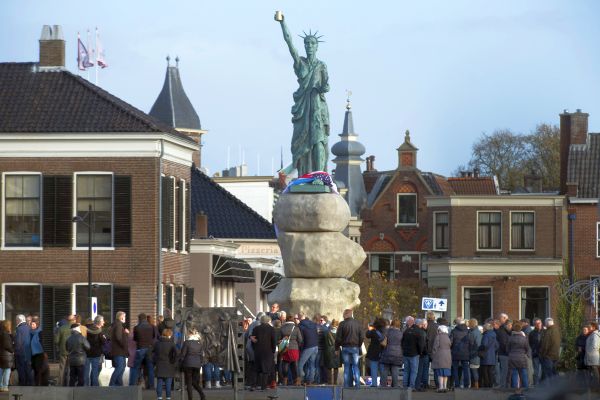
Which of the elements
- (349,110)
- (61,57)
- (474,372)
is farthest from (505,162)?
(474,372)

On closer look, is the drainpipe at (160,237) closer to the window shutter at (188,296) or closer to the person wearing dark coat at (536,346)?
the window shutter at (188,296)

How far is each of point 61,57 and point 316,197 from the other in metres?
10.5

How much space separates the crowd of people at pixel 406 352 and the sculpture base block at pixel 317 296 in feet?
18.4

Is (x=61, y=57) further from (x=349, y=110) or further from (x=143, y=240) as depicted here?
(x=349, y=110)

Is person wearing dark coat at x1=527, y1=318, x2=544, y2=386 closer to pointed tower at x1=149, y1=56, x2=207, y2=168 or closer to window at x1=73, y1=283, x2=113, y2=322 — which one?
window at x1=73, y1=283, x2=113, y2=322

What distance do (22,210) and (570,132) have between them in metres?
42.1

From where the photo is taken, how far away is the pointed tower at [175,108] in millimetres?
122750

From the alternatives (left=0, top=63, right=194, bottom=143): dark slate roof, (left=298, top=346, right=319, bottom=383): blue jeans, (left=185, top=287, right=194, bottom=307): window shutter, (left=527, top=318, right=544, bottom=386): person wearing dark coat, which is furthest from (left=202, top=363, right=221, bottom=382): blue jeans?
(left=185, top=287, right=194, bottom=307): window shutter

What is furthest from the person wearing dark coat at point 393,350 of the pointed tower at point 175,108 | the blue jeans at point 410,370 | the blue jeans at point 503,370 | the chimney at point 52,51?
the pointed tower at point 175,108

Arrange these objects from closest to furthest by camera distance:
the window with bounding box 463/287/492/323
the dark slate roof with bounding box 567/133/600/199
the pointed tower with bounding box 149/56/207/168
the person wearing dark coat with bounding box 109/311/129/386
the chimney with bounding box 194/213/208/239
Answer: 1. the person wearing dark coat with bounding box 109/311/129/386
2. the chimney with bounding box 194/213/208/239
3. the window with bounding box 463/287/492/323
4. the dark slate roof with bounding box 567/133/600/199
5. the pointed tower with bounding box 149/56/207/168

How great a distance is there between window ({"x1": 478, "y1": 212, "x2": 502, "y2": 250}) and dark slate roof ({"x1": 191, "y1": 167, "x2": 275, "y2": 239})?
54.5 ft

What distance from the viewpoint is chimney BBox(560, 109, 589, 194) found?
82188 millimetres

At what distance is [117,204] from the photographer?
45.5m

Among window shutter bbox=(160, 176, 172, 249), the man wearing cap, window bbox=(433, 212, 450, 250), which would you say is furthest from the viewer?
window bbox=(433, 212, 450, 250)
